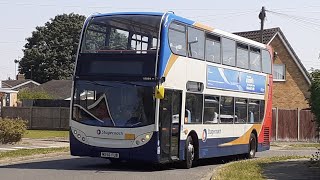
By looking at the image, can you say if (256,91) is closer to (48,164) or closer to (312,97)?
(312,97)

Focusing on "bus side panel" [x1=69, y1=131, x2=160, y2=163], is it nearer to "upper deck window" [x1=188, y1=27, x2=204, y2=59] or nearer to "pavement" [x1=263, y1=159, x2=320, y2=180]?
"pavement" [x1=263, y1=159, x2=320, y2=180]

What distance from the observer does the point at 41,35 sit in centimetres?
8138

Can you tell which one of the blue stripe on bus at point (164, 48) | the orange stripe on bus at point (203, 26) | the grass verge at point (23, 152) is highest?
the orange stripe on bus at point (203, 26)

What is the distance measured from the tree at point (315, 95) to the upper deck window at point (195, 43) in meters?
3.42

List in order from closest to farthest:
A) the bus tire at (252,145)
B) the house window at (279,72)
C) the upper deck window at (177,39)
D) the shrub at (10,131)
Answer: the upper deck window at (177,39) → the bus tire at (252,145) → the shrub at (10,131) → the house window at (279,72)

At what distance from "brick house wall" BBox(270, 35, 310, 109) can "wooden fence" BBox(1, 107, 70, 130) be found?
15.8 m

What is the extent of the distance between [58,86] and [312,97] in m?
53.5

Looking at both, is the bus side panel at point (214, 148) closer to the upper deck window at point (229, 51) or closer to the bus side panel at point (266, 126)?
the bus side panel at point (266, 126)

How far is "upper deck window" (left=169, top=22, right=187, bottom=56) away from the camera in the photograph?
57.0 ft

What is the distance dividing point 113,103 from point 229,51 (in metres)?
5.84

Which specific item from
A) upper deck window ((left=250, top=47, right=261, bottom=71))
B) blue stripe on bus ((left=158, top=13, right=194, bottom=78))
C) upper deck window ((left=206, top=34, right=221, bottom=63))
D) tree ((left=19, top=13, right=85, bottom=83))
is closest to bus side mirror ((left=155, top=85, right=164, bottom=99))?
blue stripe on bus ((left=158, top=13, right=194, bottom=78))

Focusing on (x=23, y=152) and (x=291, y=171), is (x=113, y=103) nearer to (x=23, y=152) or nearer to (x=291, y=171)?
(x=291, y=171)

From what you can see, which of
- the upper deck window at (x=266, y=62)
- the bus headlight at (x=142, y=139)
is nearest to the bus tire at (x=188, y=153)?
the bus headlight at (x=142, y=139)

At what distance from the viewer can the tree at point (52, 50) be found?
78562mm
